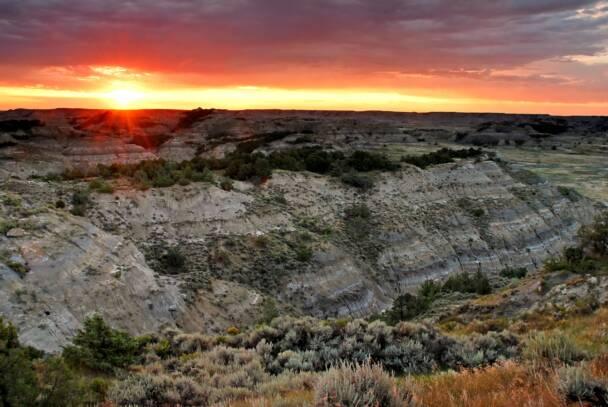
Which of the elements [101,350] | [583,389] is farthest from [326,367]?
[101,350]

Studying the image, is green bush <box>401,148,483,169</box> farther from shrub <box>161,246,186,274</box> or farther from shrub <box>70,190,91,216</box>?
shrub <box>70,190,91,216</box>

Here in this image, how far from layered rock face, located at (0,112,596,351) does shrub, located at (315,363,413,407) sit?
12800mm

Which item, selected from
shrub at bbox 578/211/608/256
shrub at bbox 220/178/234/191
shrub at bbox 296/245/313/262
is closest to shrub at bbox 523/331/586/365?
shrub at bbox 578/211/608/256

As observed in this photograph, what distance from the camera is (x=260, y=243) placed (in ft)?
95.3

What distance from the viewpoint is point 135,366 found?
9.98 metres

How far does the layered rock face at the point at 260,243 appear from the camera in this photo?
18.7 metres

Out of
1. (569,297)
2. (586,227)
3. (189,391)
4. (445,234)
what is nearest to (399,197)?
(445,234)

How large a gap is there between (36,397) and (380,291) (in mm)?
26921

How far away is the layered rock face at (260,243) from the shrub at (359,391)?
12.8 metres

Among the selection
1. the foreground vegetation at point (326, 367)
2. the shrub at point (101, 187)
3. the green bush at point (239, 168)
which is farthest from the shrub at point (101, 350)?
the green bush at point (239, 168)

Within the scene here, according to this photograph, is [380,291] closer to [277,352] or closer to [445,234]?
[445,234]

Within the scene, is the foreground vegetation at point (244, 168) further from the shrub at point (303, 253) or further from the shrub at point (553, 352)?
the shrub at point (553, 352)

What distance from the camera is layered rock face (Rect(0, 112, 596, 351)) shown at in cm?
1870

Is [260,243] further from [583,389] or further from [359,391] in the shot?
[583,389]
